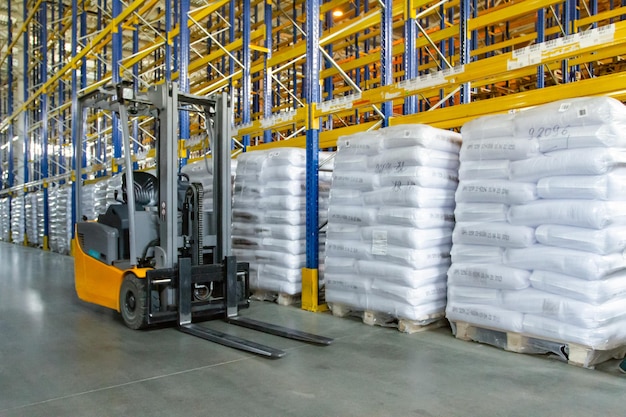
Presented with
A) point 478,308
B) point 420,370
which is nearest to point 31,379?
point 420,370

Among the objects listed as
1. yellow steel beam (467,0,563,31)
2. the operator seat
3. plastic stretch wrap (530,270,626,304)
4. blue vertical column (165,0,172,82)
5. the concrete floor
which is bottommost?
the concrete floor

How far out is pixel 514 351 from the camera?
3.85 metres

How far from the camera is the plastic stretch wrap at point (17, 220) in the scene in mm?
16219

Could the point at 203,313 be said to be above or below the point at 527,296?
below

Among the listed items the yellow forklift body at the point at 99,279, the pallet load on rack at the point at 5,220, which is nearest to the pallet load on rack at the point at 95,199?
the yellow forklift body at the point at 99,279

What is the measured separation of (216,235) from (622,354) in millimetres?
3428

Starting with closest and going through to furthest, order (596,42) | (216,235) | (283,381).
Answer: (283,381) < (596,42) < (216,235)

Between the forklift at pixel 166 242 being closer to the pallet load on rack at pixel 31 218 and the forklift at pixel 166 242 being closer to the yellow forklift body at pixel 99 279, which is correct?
the yellow forklift body at pixel 99 279

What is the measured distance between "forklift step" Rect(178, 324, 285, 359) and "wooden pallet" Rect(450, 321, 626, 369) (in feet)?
4.86

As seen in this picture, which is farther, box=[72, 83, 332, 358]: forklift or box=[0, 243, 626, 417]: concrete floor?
box=[72, 83, 332, 358]: forklift

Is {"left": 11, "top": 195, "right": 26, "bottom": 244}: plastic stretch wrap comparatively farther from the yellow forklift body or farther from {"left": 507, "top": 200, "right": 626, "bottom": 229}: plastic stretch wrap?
{"left": 507, "top": 200, "right": 626, "bottom": 229}: plastic stretch wrap

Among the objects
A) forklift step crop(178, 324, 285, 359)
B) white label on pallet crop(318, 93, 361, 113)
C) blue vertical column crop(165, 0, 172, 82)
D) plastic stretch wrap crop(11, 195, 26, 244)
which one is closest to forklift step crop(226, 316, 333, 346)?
forklift step crop(178, 324, 285, 359)

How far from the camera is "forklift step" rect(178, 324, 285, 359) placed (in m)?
3.79

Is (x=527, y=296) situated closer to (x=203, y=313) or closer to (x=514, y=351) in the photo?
(x=514, y=351)
